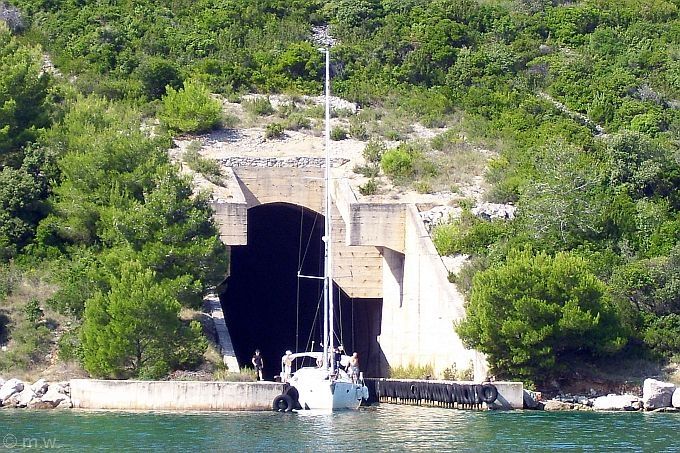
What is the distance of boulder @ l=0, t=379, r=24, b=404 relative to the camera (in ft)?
137

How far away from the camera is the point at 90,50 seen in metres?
69.9

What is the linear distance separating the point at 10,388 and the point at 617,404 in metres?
18.4

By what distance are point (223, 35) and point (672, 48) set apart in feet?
81.5

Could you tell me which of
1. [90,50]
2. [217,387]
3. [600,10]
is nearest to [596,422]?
[217,387]

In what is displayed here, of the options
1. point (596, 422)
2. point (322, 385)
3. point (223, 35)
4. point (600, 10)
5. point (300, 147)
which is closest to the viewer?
point (596, 422)

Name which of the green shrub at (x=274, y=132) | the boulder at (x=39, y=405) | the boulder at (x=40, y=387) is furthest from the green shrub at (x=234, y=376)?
the green shrub at (x=274, y=132)

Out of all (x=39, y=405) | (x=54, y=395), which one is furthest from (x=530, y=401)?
(x=39, y=405)

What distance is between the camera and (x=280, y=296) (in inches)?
2452

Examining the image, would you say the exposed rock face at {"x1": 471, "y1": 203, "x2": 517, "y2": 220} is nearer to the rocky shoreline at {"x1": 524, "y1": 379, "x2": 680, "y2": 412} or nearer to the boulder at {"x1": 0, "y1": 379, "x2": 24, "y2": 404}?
the rocky shoreline at {"x1": 524, "y1": 379, "x2": 680, "y2": 412}

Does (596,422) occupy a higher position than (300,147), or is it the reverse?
(300,147)

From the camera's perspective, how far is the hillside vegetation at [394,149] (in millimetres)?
42562

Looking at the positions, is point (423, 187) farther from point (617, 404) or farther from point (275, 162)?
point (617, 404)

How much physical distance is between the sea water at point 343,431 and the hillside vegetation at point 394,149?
405 cm

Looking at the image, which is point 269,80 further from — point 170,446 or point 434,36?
point 170,446
